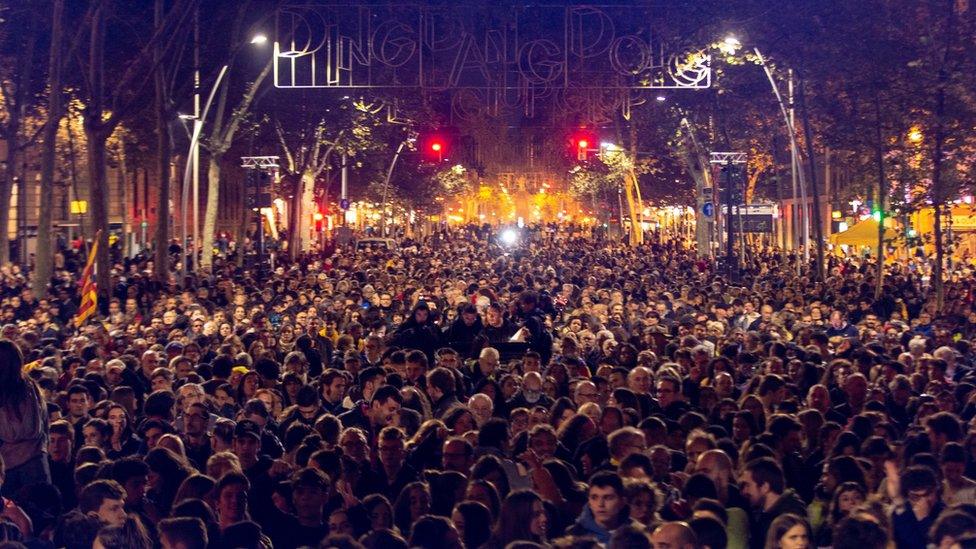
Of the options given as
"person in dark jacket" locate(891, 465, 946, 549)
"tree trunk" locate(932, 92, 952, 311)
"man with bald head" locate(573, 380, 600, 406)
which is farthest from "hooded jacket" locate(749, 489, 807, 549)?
"tree trunk" locate(932, 92, 952, 311)

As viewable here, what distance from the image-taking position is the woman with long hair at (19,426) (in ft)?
28.3

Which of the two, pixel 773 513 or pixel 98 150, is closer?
pixel 773 513

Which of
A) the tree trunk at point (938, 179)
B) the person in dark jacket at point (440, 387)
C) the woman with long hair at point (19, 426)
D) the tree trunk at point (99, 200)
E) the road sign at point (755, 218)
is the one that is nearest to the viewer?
the woman with long hair at point (19, 426)

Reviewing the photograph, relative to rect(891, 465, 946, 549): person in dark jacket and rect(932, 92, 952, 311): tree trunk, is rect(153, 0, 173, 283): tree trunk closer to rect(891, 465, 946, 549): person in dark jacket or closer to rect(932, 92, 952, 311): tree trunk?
rect(932, 92, 952, 311): tree trunk

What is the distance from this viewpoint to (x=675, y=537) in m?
6.23

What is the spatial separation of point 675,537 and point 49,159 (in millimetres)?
27842

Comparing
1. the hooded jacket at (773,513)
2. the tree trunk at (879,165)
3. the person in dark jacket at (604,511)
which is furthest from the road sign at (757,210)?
the person in dark jacket at (604,511)

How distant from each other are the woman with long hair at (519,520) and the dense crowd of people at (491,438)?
0.01 m

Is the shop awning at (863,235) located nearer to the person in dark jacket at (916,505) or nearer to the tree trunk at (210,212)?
the tree trunk at (210,212)

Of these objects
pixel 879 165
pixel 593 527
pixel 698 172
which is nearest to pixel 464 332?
pixel 593 527

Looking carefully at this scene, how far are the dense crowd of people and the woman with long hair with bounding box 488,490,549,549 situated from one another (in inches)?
0.4

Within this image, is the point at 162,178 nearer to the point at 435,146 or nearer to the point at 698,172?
the point at 435,146

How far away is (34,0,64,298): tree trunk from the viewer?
1107 inches

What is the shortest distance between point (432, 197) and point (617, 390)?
269ft
